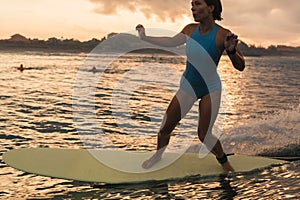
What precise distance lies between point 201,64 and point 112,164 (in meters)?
2.27

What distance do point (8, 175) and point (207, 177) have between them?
129 inches

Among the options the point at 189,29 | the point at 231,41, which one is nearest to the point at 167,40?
the point at 189,29

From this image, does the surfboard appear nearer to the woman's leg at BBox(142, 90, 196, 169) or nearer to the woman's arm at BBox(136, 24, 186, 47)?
the woman's leg at BBox(142, 90, 196, 169)

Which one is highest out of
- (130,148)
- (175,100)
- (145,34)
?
(145,34)

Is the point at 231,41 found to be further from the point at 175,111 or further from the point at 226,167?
the point at 226,167

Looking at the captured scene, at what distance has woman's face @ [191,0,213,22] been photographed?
604cm

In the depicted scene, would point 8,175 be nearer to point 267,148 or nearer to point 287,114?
point 267,148

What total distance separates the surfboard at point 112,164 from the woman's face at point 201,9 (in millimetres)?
2530

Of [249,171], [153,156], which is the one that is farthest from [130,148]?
[249,171]

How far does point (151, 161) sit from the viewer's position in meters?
6.95

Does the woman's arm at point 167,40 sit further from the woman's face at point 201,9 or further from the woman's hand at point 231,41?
the woman's hand at point 231,41

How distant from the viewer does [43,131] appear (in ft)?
37.2


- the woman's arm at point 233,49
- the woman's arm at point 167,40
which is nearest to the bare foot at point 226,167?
the woman's arm at point 233,49

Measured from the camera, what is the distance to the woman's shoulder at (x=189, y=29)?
6427 mm
